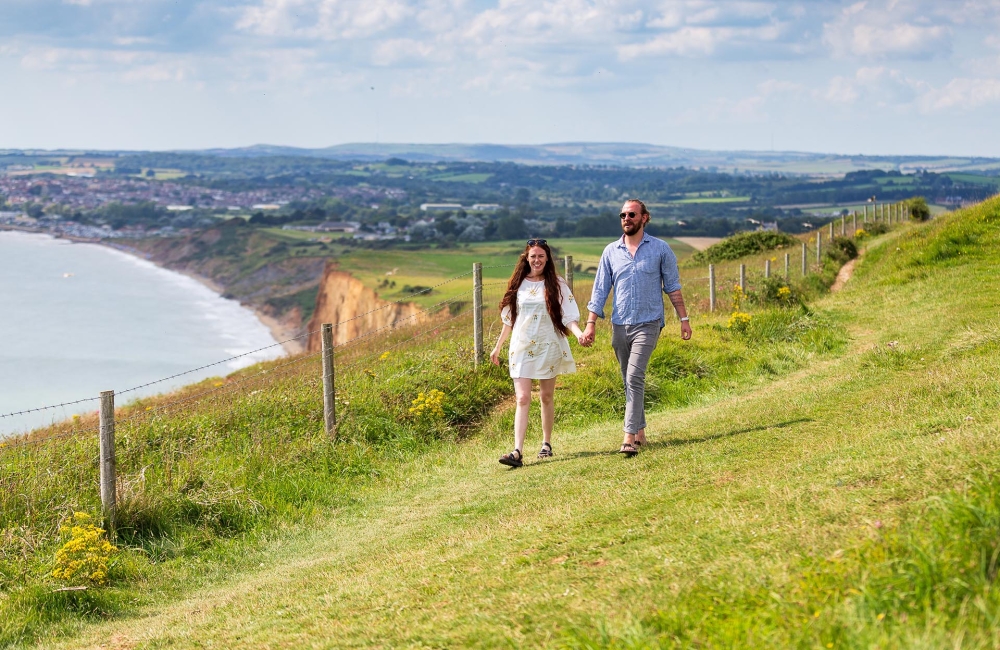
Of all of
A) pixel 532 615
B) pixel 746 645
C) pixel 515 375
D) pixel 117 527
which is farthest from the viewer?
pixel 515 375

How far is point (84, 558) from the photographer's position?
7.42 meters

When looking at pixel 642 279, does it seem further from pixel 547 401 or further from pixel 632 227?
pixel 547 401

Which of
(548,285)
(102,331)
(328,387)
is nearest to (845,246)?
(328,387)

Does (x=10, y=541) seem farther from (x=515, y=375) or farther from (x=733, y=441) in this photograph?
(x=733, y=441)

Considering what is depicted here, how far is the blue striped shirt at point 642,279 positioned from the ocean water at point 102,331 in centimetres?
4196

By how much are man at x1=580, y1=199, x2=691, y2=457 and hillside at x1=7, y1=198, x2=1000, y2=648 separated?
0.52m

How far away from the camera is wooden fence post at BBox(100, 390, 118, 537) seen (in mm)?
8484

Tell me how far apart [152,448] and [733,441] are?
18.8ft

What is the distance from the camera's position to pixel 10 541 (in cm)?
799

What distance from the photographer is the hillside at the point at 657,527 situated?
4.02 meters

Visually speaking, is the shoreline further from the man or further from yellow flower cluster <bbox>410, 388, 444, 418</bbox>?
the man

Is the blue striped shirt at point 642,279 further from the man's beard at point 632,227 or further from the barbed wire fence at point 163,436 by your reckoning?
the barbed wire fence at point 163,436

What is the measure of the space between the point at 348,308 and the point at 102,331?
3283cm

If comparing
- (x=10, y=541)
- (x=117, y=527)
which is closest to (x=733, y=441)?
(x=117, y=527)
